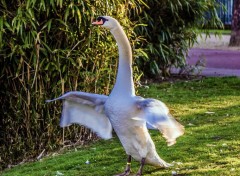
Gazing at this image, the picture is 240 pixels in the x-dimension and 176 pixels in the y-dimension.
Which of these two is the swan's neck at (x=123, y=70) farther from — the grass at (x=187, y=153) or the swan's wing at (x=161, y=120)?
the grass at (x=187, y=153)

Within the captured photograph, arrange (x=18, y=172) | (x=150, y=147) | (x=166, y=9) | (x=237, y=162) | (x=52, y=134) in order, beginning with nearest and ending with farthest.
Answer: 1. (x=150, y=147)
2. (x=237, y=162)
3. (x=18, y=172)
4. (x=52, y=134)
5. (x=166, y=9)

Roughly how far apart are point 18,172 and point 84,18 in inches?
76.5

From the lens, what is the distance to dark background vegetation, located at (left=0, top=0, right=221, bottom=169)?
7.98 metres

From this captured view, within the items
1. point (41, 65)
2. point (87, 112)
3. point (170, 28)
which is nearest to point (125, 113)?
point (87, 112)

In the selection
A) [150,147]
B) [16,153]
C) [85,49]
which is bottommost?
[16,153]

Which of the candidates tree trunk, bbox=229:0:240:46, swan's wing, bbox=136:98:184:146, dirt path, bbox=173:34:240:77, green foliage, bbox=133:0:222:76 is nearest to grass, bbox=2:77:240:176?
swan's wing, bbox=136:98:184:146

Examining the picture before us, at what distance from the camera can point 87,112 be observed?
665 centimetres

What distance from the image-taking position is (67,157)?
25.3ft

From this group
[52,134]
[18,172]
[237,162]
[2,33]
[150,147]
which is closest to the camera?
[150,147]

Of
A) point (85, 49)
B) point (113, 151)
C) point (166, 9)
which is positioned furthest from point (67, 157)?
point (166, 9)

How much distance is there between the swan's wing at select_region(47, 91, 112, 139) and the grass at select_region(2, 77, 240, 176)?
46cm

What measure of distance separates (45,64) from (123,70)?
90.3 inches

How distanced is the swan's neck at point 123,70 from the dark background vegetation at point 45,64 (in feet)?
6.07

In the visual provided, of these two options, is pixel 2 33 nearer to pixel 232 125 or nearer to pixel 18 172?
pixel 18 172
